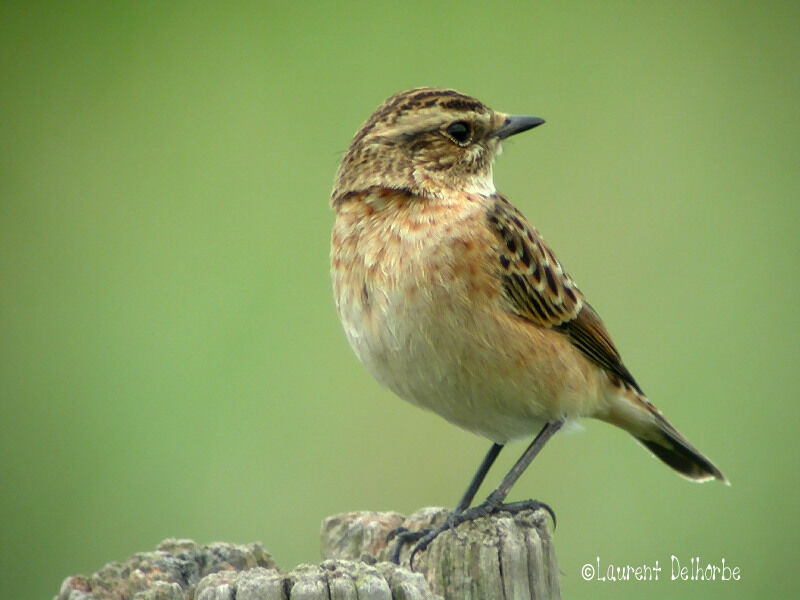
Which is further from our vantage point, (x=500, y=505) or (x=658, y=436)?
(x=658, y=436)

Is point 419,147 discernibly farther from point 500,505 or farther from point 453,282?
point 500,505

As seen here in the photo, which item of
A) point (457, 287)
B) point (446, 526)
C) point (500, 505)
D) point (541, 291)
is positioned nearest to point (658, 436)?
point (541, 291)

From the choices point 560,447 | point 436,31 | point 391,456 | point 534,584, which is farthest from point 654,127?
point 534,584

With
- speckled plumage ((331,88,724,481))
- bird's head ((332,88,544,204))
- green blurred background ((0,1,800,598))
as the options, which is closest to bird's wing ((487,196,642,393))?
speckled plumage ((331,88,724,481))

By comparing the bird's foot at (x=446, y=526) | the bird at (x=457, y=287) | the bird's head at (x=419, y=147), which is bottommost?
the bird's foot at (x=446, y=526)

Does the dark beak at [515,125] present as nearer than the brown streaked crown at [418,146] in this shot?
No

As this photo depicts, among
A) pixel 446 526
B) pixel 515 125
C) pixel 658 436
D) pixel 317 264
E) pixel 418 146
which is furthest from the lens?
pixel 317 264

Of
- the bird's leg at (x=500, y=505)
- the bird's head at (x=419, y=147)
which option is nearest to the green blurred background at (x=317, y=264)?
the bird's leg at (x=500, y=505)

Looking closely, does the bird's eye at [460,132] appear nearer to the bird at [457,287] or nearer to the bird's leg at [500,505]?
the bird at [457,287]
